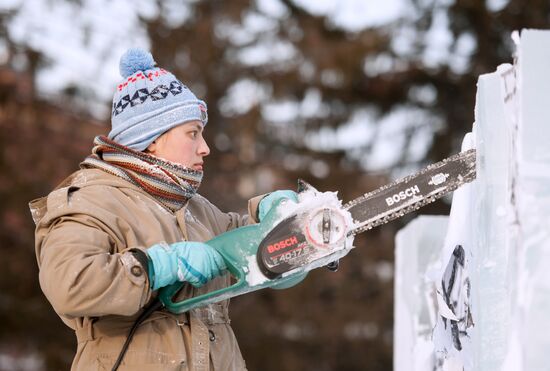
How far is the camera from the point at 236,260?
263cm

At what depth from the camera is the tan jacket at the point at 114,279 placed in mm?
2455

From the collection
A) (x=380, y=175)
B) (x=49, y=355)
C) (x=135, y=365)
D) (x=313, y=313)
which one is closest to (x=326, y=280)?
(x=313, y=313)

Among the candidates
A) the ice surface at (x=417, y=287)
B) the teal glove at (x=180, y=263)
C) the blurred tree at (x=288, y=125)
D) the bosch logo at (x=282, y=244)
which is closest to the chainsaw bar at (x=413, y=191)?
the bosch logo at (x=282, y=244)

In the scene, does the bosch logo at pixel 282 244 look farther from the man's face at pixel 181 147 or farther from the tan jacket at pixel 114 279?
the man's face at pixel 181 147

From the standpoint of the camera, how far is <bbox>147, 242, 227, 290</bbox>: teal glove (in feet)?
8.22

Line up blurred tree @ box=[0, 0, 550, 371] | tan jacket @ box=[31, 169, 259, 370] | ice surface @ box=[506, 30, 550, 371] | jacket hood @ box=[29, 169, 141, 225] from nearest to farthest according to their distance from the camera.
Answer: ice surface @ box=[506, 30, 550, 371] → tan jacket @ box=[31, 169, 259, 370] → jacket hood @ box=[29, 169, 141, 225] → blurred tree @ box=[0, 0, 550, 371]

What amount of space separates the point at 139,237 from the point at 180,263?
0.72 ft

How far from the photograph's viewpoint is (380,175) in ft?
38.3

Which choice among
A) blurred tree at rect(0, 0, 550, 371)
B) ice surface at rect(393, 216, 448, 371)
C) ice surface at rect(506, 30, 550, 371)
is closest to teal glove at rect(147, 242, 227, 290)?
ice surface at rect(506, 30, 550, 371)

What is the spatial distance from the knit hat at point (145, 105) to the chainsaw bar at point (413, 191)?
2.16 ft

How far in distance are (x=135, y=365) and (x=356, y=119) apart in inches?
382

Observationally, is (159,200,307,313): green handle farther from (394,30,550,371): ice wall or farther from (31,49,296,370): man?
(394,30,550,371): ice wall

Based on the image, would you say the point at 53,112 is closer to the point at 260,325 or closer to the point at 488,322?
the point at 260,325

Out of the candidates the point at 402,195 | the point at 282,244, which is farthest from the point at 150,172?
the point at 402,195
